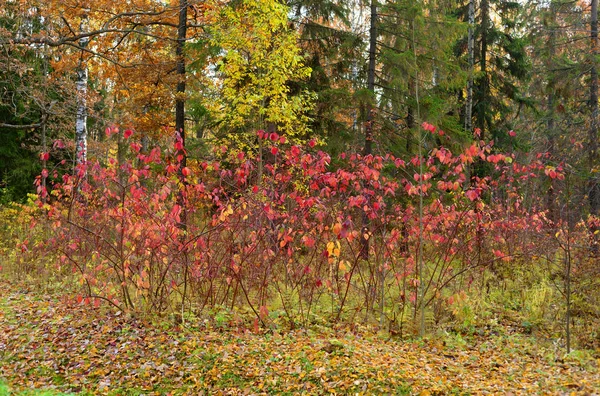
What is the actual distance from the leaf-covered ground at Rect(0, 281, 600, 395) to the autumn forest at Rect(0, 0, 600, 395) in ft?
0.10

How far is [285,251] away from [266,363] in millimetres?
2724

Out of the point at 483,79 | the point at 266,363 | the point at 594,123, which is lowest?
the point at 266,363

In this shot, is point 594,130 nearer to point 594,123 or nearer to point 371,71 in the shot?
point 594,123

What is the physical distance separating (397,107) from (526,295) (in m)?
6.63

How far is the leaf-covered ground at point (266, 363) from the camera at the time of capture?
499 cm

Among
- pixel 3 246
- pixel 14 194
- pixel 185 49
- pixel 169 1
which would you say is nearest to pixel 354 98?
pixel 185 49

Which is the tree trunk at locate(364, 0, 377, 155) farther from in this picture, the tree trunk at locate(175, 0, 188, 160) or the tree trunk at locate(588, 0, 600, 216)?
the tree trunk at locate(588, 0, 600, 216)

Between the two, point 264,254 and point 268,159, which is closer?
point 264,254

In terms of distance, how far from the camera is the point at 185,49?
1118 cm

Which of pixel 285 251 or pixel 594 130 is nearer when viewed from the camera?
pixel 285 251

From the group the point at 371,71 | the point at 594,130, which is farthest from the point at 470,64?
the point at 371,71

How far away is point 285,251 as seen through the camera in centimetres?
799

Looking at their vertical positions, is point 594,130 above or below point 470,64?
below

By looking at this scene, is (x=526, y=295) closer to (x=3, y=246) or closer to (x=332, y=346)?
(x=332, y=346)
